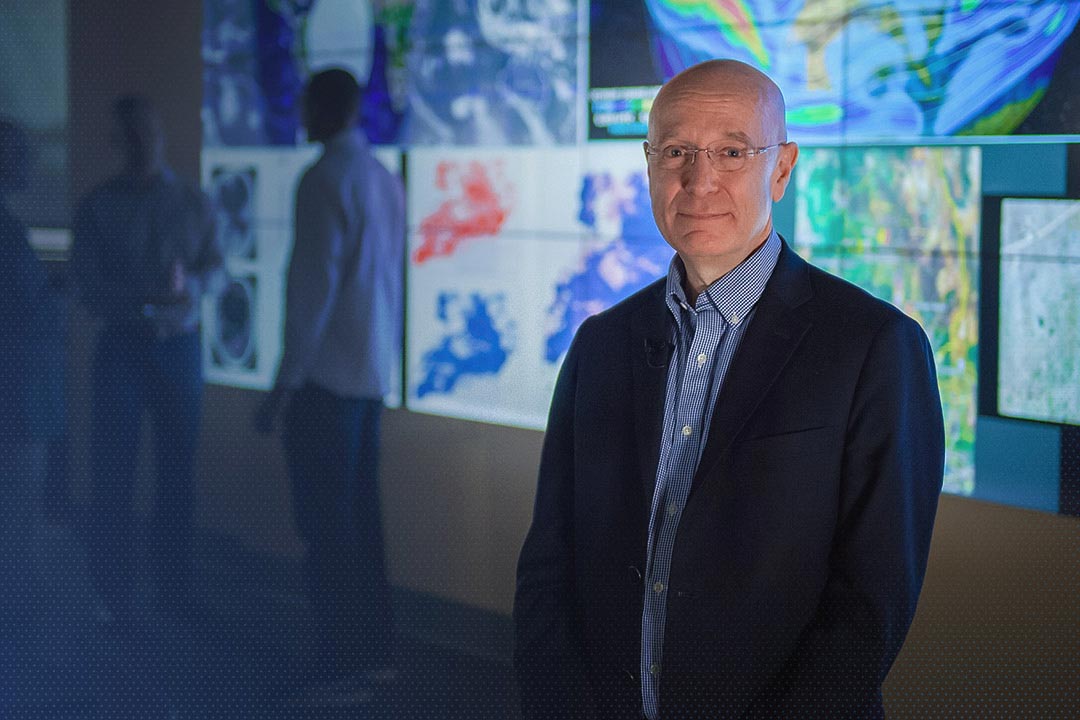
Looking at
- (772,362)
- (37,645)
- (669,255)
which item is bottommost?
(37,645)

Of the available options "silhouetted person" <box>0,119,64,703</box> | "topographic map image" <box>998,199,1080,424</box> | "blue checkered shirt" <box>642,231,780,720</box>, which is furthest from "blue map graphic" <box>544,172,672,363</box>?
"silhouetted person" <box>0,119,64,703</box>

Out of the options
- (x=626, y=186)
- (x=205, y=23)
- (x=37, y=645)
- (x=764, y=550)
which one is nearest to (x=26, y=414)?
(x=37, y=645)

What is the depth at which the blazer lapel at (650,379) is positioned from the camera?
1.60 m

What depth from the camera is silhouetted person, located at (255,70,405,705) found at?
2.84 meters

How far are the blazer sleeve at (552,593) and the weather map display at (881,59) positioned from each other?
91 centimetres

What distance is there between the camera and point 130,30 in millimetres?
2934

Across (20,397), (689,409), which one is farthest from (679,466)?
(20,397)

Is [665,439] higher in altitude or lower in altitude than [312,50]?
lower

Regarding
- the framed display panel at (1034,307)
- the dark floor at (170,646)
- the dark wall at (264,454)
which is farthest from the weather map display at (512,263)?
the framed display panel at (1034,307)

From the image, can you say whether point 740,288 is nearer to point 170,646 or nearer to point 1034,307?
point 1034,307

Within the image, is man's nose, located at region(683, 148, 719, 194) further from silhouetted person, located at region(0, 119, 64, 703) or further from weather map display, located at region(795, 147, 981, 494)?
silhouetted person, located at region(0, 119, 64, 703)

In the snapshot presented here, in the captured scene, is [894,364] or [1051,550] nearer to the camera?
[894,364]

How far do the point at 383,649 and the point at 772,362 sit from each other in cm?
175

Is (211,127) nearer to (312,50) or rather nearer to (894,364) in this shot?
(312,50)
